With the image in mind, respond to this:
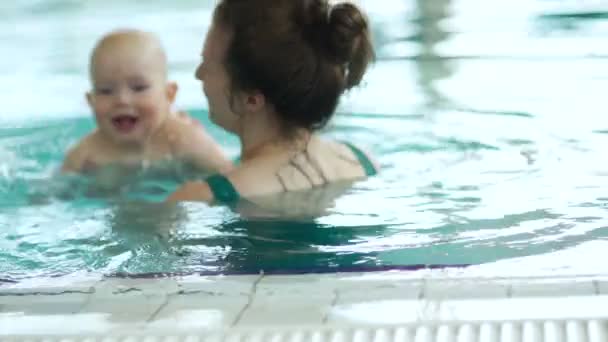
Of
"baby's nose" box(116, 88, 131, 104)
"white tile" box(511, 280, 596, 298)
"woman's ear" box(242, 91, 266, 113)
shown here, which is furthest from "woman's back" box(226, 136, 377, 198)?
"white tile" box(511, 280, 596, 298)

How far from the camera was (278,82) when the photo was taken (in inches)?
118

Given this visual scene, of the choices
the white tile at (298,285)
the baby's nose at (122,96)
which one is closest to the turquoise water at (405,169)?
the white tile at (298,285)

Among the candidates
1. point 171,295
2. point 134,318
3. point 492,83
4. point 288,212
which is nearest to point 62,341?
point 134,318

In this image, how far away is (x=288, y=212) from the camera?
2998 mm

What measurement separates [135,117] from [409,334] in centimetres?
187

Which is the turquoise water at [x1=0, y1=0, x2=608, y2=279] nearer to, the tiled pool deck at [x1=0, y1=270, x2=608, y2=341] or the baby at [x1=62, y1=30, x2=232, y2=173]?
the baby at [x1=62, y1=30, x2=232, y2=173]

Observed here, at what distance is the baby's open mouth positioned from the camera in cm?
354

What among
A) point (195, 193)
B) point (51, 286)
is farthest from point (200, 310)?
point (195, 193)

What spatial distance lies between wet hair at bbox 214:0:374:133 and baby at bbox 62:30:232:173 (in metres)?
0.53

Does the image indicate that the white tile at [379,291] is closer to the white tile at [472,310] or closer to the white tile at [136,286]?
the white tile at [472,310]

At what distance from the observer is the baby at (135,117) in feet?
11.4

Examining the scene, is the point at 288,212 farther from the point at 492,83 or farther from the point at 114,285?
the point at 492,83

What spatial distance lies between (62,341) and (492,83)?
306 cm

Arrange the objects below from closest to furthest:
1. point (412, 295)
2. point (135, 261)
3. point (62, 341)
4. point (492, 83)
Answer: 1. point (62, 341)
2. point (412, 295)
3. point (135, 261)
4. point (492, 83)
